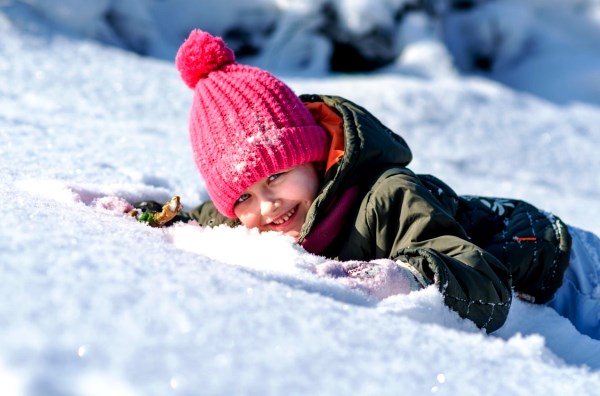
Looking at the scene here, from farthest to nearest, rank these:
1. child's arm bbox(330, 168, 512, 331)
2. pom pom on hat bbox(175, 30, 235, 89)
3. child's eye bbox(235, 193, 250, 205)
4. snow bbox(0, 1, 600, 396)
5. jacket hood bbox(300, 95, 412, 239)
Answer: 1. pom pom on hat bbox(175, 30, 235, 89)
2. child's eye bbox(235, 193, 250, 205)
3. jacket hood bbox(300, 95, 412, 239)
4. child's arm bbox(330, 168, 512, 331)
5. snow bbox(0, 1, 600, 396)

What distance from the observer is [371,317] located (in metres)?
0.84

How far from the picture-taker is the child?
1.29 meters

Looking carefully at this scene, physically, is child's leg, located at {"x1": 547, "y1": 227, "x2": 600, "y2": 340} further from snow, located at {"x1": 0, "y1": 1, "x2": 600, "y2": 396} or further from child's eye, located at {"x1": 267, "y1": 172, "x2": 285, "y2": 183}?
child's eye, located at {"x1": 267, "y1": 172, "x2": 285, "y2": 183}

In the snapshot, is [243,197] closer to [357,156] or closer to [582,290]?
[357,156]

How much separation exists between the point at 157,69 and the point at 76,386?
323cm

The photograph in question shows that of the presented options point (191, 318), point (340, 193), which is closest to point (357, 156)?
point (340, 193)

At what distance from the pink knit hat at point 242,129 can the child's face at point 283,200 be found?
3cm

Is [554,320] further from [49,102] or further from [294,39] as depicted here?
[294,39]

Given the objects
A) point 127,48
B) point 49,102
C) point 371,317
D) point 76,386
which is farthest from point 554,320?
point 127,48

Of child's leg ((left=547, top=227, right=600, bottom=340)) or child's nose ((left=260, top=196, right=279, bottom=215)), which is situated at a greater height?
child's nose ((left=260, top=196, right=279, bottom=215))

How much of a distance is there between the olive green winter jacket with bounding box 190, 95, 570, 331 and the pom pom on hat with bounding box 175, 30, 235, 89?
232mm

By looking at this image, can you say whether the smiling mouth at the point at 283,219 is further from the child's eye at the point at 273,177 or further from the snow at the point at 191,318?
the snow at the point at 191,318

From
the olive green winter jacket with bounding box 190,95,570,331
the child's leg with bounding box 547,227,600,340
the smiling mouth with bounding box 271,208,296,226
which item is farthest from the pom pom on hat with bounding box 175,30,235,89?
the child's leg with bounding box 547,227,600,340

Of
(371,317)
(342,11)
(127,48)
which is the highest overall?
(371,317)
